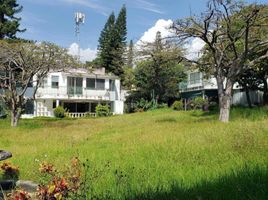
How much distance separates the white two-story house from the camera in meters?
56.4

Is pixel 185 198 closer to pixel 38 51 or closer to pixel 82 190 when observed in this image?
pixel 82 190

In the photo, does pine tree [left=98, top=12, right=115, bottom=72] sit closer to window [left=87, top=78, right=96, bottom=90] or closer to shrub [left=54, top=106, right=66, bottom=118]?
window [left=87, top=78, right=96, bottom=90]

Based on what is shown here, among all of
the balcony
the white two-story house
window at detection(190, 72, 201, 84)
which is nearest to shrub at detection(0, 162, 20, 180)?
the white two-story house

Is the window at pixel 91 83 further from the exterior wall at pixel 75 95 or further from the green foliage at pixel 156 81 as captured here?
the green foliage at pixel 156 81

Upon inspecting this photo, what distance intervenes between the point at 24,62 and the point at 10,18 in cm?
2893

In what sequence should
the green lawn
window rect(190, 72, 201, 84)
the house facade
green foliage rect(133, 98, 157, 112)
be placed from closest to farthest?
the green lawn → green foliage rect(133, 98, 157, 112) → the house facade → window rect(190, 72, 201, 84)

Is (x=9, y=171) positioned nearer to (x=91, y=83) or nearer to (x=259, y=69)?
(x=259, y=69)

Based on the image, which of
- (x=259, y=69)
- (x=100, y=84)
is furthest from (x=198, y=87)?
(x=259, y=69)

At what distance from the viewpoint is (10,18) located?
61031 mm

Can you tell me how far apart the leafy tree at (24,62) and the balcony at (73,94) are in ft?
63.7

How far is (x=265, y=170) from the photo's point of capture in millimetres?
6352

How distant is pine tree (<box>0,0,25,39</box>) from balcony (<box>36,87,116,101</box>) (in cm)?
914

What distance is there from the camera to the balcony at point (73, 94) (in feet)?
185

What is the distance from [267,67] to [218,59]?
320 inches
